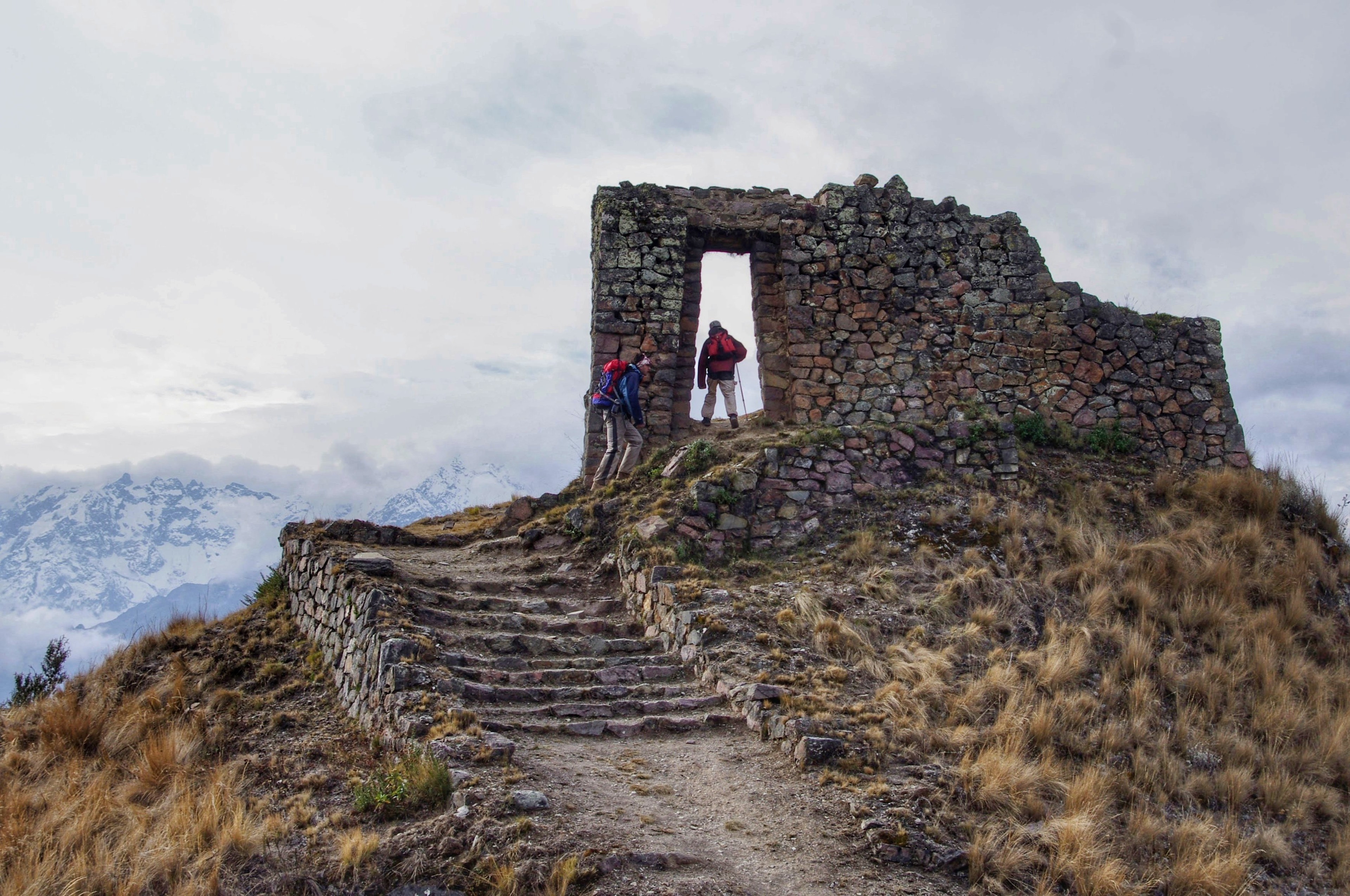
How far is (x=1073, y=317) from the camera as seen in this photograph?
557 inches

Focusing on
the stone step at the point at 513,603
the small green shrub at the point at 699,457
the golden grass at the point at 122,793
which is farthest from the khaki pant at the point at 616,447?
the golden grass at the point at 122,793

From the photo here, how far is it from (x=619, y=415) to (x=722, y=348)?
77.3 inches

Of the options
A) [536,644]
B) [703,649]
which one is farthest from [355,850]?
[703,649]

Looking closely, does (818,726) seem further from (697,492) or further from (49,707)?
(49,707)

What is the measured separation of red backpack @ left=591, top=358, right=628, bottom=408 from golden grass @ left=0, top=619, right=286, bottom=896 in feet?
20.2

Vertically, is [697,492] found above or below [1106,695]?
above

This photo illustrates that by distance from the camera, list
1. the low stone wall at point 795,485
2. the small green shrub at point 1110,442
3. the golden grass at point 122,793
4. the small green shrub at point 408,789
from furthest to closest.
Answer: the small green shrub at point 1110,442
the low stone wall at point 795,485
the small green shrub at point 408,789
the golden grass at point 122,793

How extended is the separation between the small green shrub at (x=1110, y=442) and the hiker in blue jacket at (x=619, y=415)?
6.74 m

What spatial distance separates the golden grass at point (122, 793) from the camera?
5742 millimetres

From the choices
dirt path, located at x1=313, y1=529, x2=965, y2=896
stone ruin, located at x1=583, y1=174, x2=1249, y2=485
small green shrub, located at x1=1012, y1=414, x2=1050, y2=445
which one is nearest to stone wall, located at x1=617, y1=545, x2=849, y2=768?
dirt path, located at x1=313, y1=529, x2=965, y2=896

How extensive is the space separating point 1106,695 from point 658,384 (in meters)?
7.72

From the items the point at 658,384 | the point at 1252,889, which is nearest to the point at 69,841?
the point at 1252,889

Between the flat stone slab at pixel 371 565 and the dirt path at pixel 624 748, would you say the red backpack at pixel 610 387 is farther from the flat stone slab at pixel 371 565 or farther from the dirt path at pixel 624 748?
the flat stone slab at pixel 371 565

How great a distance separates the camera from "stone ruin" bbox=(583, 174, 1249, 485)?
13.9m
